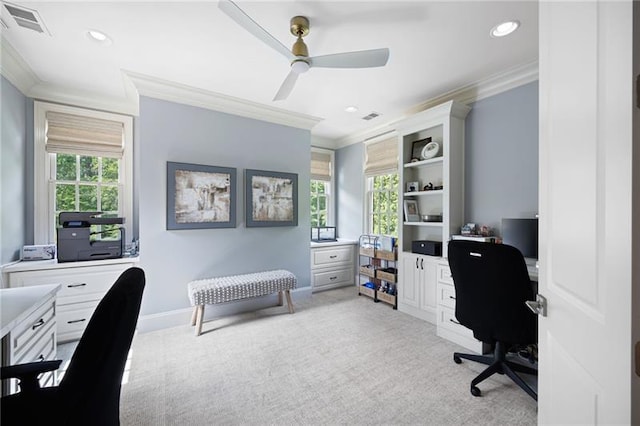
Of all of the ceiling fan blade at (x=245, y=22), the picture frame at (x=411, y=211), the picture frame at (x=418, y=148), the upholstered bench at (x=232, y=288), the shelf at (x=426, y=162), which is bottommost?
the upholstered bench at (x=232, y=288)

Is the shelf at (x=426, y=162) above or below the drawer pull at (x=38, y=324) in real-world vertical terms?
above

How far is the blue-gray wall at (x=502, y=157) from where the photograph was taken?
2562mm

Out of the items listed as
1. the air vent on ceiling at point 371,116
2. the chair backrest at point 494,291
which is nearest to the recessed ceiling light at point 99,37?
the air vent on ceiling at point 371,116

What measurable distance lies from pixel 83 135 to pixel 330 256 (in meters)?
3.63

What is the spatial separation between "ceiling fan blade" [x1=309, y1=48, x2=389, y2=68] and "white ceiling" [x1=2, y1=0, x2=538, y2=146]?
0.94 feet

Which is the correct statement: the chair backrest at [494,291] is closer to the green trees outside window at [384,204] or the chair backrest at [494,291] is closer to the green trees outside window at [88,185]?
the green trees outside window at [384,204]

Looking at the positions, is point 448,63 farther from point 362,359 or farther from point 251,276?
point 251,276

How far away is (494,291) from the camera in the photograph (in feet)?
5.96

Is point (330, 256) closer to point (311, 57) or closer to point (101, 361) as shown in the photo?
point (311, 57)

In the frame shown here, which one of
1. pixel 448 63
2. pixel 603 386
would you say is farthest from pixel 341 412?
pixel 448 63

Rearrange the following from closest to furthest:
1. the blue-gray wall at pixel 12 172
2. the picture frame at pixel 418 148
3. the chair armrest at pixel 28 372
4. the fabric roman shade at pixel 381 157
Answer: the chair armrest at pixel 28 372
the blue-gray wall at pixel 12 172
the picture frame at pixel 418 148
the fabric roman shade at pixel 381 157

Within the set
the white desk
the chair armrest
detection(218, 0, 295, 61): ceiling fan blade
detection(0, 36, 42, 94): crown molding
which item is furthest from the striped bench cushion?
detection(0, 36, 42, 94): crown molding

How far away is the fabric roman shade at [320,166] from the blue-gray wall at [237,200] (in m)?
0.95

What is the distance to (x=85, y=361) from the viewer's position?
2.78ft
